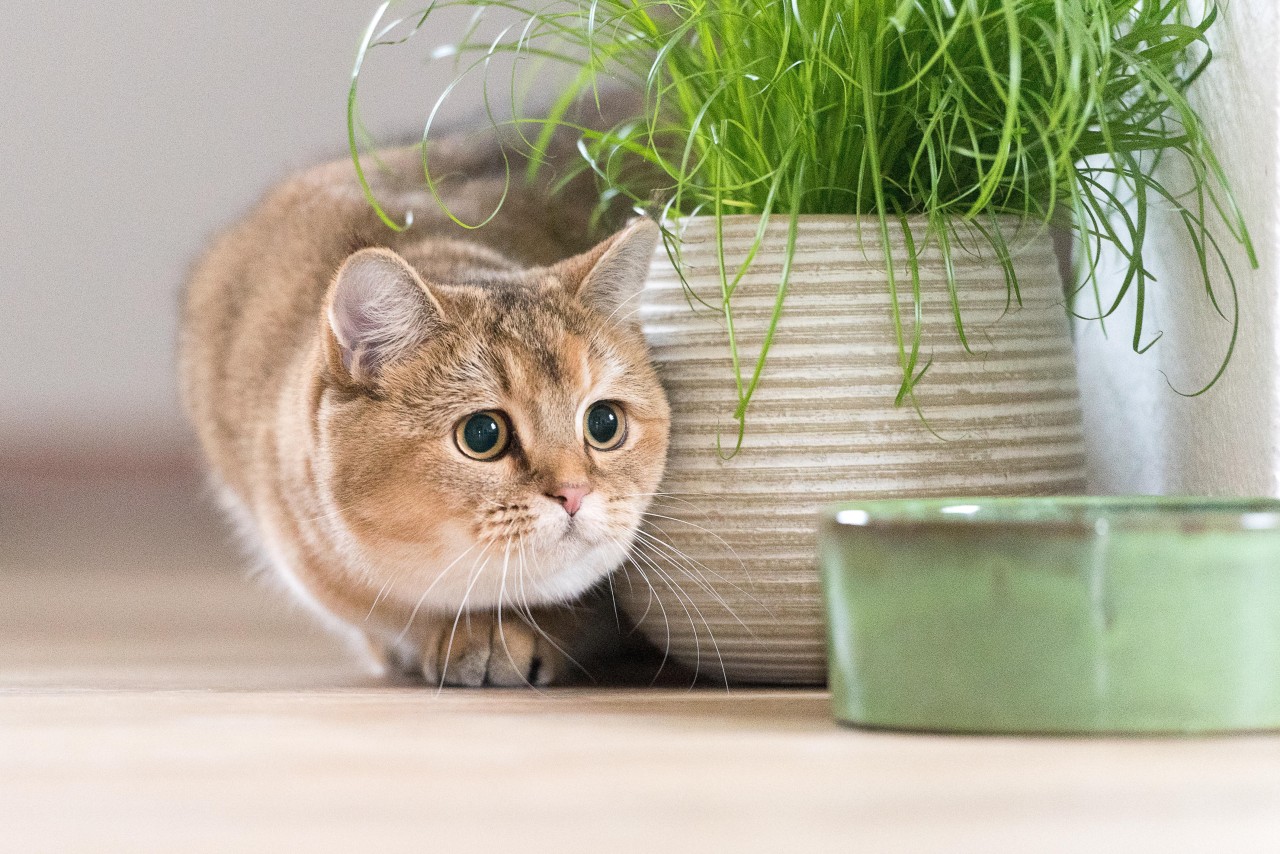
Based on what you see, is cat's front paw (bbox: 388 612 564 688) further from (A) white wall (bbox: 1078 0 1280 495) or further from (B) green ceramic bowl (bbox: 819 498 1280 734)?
(A) white wall (bbox: 1078 0 1280 495)

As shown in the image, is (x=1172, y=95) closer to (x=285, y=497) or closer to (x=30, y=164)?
(x=285, y=497)

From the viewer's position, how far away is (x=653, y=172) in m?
1.60

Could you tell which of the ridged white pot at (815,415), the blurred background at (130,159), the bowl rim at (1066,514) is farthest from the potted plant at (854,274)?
the blurred background at (130,159)

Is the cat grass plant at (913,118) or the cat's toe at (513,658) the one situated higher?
the cat grass plant at (913,118)

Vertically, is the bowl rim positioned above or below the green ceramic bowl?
above

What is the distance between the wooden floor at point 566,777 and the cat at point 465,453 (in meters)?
0.09

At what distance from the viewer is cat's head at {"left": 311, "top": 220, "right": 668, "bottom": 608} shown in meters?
1.17

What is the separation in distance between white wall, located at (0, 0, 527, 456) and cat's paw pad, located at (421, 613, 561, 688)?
1343 millimetres

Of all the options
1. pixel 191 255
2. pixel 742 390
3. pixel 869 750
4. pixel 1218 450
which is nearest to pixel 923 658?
pixel 869 750

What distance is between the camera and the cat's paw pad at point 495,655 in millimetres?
1315

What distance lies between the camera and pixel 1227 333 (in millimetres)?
1175

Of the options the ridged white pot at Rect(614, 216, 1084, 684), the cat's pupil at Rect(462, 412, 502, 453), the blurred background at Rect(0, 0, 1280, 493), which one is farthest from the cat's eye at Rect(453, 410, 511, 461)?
the blurred background at Rect(0, 0, 1280, 493)

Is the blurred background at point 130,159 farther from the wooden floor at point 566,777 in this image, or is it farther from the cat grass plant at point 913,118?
the wooden floor at point 566,777

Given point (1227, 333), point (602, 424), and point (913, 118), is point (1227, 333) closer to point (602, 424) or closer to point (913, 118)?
point (913, 118)
